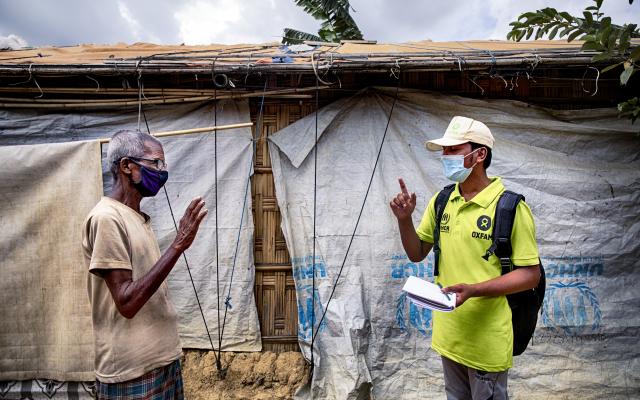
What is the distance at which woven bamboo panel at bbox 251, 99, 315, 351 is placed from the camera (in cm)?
379

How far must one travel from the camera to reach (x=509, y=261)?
202 centimetres

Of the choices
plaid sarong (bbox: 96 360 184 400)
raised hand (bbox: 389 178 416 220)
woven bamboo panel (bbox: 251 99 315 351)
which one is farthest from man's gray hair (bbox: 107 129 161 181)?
woven bamboo panel (bbox: 251 99 315 351)

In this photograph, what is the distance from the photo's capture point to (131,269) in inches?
71.1

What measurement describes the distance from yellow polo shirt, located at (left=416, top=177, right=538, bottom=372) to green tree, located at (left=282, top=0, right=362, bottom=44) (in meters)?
7.15

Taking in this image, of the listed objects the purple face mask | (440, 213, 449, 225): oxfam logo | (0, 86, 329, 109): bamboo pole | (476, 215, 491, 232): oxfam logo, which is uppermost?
(0, 86, 329, 109): bamboo pole

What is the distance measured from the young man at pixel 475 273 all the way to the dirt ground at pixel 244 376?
1682mm

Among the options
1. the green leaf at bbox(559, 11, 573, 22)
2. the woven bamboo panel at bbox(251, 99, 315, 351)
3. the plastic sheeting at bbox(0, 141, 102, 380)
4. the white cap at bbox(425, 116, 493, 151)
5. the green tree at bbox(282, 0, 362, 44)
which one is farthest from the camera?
the green tree at bbox(282, 0, 362, 44)

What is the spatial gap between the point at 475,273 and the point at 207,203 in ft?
7.67

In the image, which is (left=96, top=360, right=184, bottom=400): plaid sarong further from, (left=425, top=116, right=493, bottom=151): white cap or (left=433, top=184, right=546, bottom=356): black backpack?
(left=425, top=116, right=493, bottom=151): white cap

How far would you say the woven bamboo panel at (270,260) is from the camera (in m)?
3.79

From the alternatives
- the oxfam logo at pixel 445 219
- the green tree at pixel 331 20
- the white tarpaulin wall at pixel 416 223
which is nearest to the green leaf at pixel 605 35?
the oxfam logo at pixel 445 219

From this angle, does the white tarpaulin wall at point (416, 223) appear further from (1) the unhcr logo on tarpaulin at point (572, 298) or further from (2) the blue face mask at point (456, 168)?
(2) the blue face mask at point (456, 168)

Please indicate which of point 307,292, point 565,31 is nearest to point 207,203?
point 307,292

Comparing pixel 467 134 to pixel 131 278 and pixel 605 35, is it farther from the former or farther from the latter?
pixel 131 278
